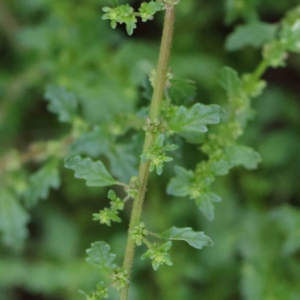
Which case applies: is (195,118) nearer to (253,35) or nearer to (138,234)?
(138,234)

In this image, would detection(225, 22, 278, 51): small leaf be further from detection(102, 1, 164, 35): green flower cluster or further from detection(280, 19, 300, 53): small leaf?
detection(102, 1, 164, 35): green flower cluster

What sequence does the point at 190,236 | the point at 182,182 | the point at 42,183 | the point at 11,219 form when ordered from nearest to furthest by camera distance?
1. the point at 190,236
2. the point at 182,182
3. the point at 42,183
4. the point at 11,219

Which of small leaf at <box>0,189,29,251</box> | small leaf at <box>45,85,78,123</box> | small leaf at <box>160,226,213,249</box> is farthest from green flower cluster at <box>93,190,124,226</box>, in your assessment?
small leaf at <box>0,189,29,251</box>

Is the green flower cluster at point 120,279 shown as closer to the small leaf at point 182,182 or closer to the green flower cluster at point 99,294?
the green flower cluster at point 99,294

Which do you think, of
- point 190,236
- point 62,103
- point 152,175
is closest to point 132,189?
point 190,236

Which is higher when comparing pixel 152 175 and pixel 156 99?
pixel 152 175

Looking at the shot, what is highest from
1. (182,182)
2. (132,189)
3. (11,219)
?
(11,219)

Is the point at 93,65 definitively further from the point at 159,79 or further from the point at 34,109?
the point at 159,79
